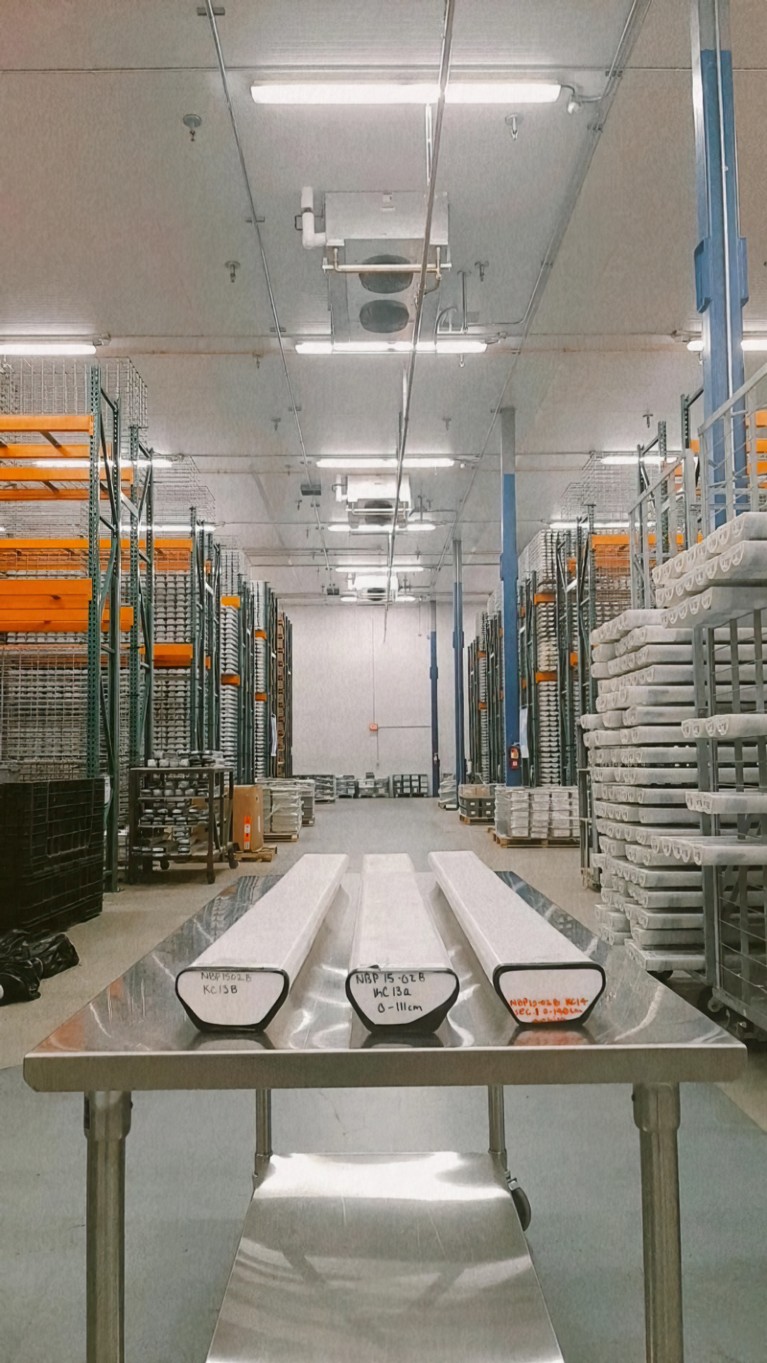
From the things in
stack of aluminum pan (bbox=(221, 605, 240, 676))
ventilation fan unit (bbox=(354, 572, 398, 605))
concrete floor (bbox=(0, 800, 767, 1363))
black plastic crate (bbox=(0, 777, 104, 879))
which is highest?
ventilation fan unit (bbox=(354, 572, 398, 605))

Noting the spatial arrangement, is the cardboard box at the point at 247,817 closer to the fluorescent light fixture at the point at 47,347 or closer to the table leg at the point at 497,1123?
the fluorescent light fixture at the point at 47,347

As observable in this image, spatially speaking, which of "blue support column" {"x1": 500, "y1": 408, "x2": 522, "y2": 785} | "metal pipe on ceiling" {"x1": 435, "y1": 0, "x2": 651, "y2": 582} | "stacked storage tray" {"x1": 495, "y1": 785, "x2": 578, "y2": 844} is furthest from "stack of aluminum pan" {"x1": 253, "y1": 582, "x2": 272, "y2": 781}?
"metal pipe on ceiling" {"x1": 435, "y1": 0, "x2": 651, "y2": 582}

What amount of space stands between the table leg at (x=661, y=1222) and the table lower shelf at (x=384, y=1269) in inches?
21.4

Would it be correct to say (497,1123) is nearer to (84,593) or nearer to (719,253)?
(719,253)

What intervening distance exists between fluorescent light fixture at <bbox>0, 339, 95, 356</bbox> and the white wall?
17.1m

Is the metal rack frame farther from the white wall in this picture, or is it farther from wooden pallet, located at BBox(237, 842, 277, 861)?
the white wall

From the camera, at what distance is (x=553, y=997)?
103cm

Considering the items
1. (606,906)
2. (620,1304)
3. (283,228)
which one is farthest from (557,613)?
(620,1304)

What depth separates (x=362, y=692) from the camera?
92.6ft

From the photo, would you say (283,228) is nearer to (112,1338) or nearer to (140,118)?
(140,118)

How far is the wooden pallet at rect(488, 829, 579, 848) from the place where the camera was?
12531 mm

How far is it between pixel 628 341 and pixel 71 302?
646 cm

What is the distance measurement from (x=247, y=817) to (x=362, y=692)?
17145mm

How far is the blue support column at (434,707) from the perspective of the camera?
86.0ft
